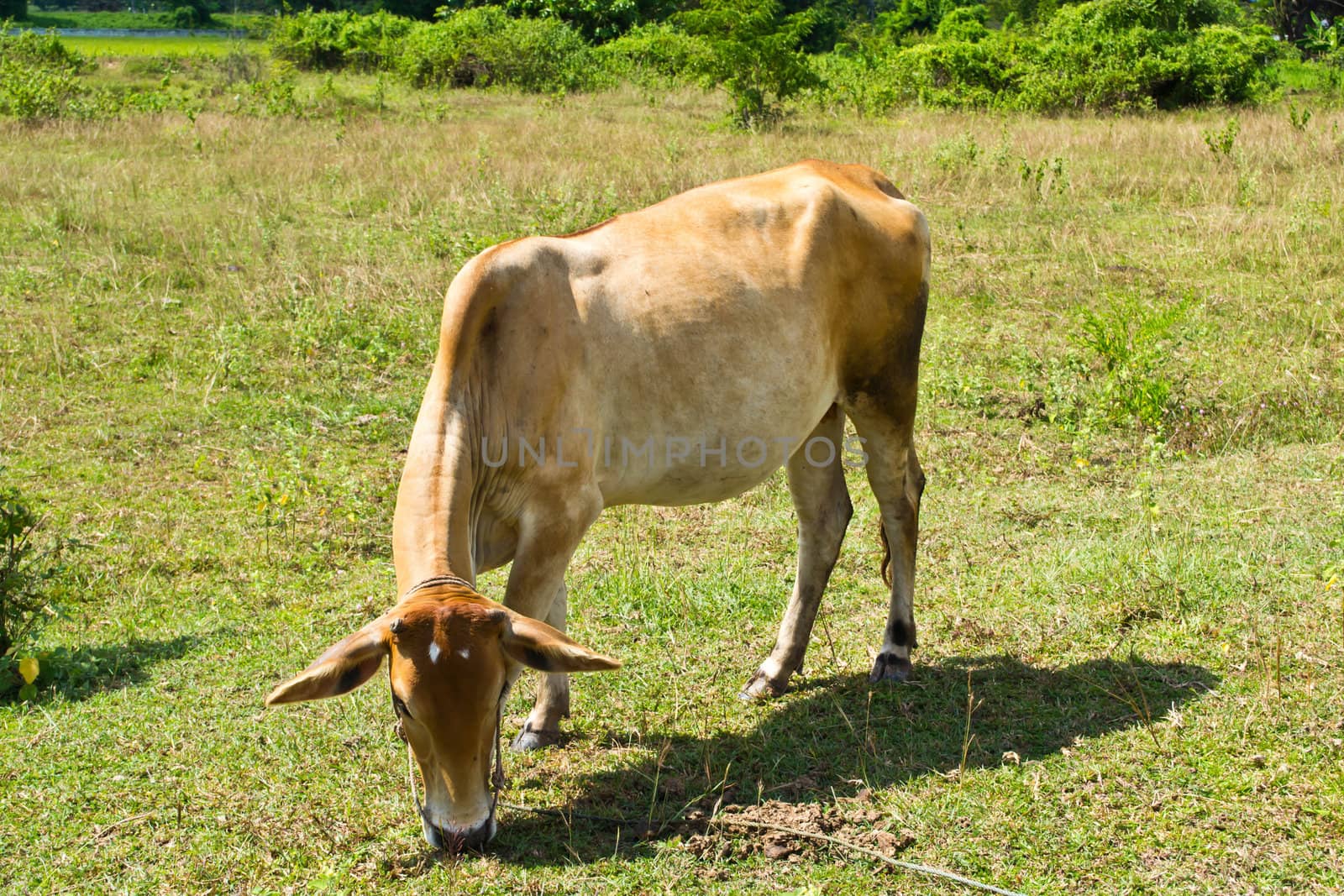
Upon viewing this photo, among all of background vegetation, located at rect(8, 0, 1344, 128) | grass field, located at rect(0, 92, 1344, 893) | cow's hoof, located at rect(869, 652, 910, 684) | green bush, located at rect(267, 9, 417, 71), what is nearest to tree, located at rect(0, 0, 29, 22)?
background vegetation, located at rect(8, 0, 1344, 128)

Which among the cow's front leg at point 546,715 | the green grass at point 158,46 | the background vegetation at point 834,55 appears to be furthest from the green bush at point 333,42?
the cow's front leg at point 546,715

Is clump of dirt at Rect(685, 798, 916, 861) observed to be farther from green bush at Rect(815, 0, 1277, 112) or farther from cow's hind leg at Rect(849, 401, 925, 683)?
green bush at Rect(815, 0, 1277, 112)

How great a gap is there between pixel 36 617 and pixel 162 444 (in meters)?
2.46

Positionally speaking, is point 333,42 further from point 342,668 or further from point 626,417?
point 342,668

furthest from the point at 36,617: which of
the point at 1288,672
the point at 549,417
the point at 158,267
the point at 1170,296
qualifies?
the point at 1170,296

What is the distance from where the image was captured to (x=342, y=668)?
3250mm

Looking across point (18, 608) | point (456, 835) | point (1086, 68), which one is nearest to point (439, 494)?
point (456, 835)

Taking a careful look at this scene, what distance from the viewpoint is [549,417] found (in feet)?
13.6

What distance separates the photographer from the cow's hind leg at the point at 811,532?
488 cm

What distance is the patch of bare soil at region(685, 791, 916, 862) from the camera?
3705mm

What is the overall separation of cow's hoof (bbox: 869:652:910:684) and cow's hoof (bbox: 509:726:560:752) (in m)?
1.25

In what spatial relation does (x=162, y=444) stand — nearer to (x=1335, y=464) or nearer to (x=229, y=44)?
(x=1335, y=464)

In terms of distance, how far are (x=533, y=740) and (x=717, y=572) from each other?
5.37 feet

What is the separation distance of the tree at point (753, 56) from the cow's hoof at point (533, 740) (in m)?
13.8
